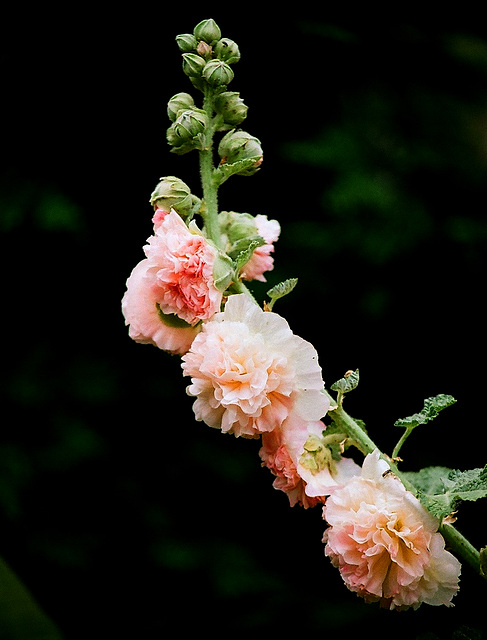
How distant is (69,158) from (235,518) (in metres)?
0.96

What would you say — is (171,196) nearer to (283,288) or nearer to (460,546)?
(283,288)

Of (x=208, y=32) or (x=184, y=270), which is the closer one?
(x=184, y=270)

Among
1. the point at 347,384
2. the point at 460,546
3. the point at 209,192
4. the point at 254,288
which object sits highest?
the point at 209,192

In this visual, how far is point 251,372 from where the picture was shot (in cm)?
60

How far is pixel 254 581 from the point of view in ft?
5.61

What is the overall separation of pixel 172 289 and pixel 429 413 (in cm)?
24

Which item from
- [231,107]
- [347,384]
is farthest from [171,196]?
[347,384]

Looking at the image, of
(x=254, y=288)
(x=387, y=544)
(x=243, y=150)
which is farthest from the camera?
(x=254, y=288)

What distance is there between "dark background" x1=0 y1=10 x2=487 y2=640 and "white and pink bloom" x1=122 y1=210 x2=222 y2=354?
1.04m

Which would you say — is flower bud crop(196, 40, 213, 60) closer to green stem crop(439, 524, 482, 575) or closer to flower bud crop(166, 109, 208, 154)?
flower bud crop(166, 109, 208, 154)

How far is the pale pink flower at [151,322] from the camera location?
0.67m

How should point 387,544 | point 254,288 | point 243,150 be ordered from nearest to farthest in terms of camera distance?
point 387,544
point 243,150
point 254,288

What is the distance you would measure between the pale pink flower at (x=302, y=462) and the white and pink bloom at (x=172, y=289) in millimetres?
116

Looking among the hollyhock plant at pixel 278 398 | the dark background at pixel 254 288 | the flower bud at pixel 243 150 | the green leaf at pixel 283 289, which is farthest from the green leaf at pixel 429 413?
the dark background at pixel 254 288
